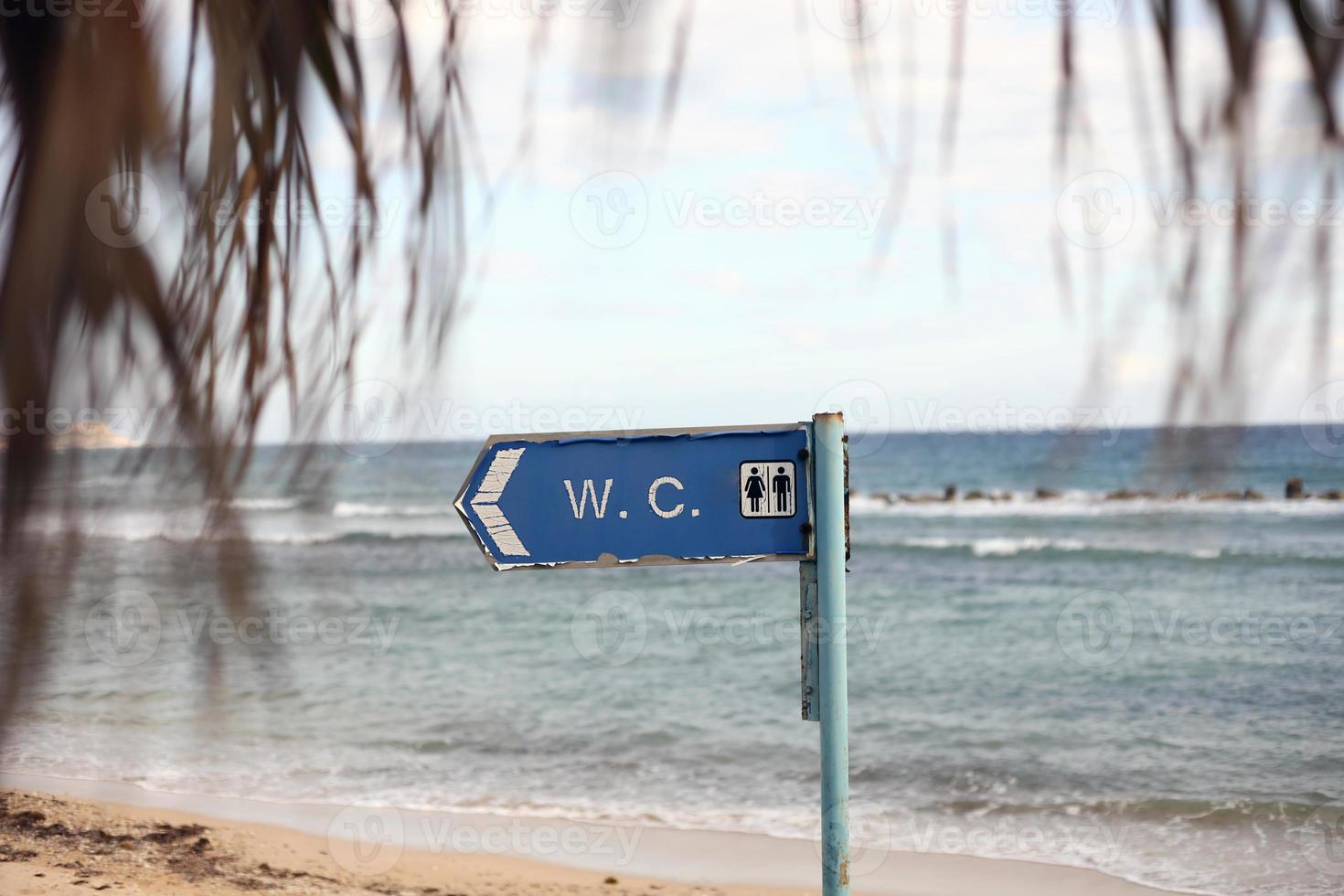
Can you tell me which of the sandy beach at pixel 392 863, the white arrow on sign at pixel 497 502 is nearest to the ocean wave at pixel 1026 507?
the sandy beach at pixel 392 863

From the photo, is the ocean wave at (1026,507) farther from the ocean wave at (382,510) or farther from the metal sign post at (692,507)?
the metal sign post at (692,507)

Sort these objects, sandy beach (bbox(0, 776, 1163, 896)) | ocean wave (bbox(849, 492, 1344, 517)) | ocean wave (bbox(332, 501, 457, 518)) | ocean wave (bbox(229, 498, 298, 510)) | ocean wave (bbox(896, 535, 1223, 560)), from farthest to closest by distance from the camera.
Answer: ocean wave (bbox(332, 501, 457, 518)) < ocean wave (bbox(849, 492, 1344, 517)) < ocean wave (bbox(896, 535, 1223, 560)) < sandy beach (bbox(0, 776, 1163, 896)) < ocean wave (bbox(229, 498, 298, 510))

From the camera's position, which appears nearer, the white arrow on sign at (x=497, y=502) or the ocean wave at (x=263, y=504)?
the ocean wave at (x=263, y=504)

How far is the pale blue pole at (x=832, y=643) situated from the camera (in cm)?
119

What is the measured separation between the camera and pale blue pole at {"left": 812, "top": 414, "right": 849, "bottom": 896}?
119 cm

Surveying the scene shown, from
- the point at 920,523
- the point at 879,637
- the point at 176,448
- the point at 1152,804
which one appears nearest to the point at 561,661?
the point at 879,637

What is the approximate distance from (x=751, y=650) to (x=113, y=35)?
10.2 meters

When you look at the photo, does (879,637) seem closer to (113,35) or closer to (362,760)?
(362,760)

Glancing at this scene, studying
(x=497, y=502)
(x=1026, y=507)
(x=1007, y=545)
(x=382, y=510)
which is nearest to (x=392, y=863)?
(x=497, y=502)

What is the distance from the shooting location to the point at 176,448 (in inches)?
28.9

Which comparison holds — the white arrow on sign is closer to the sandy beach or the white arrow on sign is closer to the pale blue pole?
the pale blue pole

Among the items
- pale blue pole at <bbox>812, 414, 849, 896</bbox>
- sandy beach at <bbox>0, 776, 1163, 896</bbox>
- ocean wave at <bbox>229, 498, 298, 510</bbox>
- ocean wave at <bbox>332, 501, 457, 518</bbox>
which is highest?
ocean wave at <bbox>229, 498, 298, 510</bbox>

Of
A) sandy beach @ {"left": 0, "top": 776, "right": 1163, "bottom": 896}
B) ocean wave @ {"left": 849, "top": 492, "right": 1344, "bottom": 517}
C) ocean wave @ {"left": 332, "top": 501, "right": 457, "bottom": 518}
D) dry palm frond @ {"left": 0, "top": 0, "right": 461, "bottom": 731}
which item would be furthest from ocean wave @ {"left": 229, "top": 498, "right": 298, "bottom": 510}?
ocean wave @ {"left": 332, "top": 501, "right": 457, "bottom": 518}

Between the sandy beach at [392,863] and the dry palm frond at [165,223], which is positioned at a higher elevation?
the dry palm frond at [165,223]
